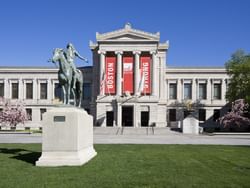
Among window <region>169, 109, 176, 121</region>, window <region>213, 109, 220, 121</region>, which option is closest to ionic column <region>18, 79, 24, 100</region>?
window <region>169, 109, 176, 121</region>

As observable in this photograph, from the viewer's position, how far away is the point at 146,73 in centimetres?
6844

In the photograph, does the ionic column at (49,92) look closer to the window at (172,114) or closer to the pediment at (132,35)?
the pediment at (132,35)

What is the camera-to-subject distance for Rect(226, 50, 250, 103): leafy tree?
198ft

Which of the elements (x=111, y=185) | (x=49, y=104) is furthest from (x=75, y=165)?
(x=49, y=104)

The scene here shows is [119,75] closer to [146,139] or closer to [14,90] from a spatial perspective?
[14,90]

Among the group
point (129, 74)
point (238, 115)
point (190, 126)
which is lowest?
point (190, 126)

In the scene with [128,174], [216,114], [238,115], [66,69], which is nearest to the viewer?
[128,174]

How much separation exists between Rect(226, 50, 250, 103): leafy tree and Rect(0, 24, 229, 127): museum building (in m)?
10.3

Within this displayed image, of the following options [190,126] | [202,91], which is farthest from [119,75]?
[190,126]

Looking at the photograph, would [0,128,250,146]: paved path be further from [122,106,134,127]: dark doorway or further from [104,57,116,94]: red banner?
[104,57,116,94]: red banner

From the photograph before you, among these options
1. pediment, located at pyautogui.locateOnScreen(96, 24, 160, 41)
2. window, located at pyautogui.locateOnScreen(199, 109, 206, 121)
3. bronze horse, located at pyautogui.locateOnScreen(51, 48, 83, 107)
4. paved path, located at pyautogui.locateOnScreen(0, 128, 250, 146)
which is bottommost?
paved path, located at pyautogui.locateOnScreen(0, 128, 250, 146)

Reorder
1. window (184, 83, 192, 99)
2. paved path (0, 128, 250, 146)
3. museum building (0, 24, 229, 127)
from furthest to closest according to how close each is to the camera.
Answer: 1. window (184, 83, 192, 99)
2. museum building (0, 24, 229, 127)
3. paved path (0, 128, 250, 146)

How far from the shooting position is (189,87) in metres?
75.6

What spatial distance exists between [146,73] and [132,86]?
3412 mm
